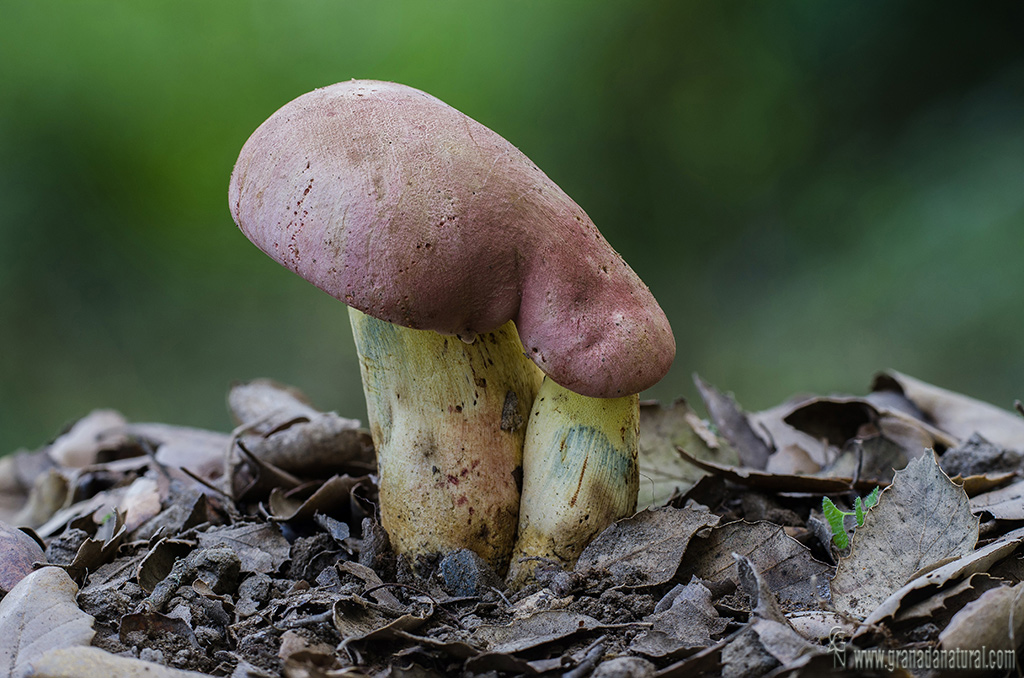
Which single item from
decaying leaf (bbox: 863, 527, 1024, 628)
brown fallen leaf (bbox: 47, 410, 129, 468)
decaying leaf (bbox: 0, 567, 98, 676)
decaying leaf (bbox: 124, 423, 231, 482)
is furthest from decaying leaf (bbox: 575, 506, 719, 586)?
brown fallen leaf (bbox: 47, 410, 129, 468)

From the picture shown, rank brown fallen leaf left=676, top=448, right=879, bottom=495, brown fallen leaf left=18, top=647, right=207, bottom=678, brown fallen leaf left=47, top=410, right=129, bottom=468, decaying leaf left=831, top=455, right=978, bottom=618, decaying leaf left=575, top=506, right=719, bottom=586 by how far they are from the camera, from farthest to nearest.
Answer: brown fallen leaf left=47, top=410, right=129, bottom=468 < brown fallen leaf left=676, top=448, right=879, bottom=495 < decaying leaf left=575, top=506, right=719, bottom=586 < decaying leaf left=831, top=455, right=978, bottom=618 < brown fallen leaf left=18, top=647, right=207, bottom=678

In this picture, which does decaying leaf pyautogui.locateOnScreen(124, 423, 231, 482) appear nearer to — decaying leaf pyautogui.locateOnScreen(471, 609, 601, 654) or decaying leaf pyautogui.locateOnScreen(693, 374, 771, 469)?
decaying leaf pyautogui.locateOnScreen(471, 609, 601, 654)

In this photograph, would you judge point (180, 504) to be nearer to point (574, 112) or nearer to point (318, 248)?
point (318, 248)

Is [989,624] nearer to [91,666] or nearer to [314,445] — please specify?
[91,666]

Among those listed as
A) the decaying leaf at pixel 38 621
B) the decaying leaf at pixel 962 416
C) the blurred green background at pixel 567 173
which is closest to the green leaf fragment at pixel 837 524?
the decaying leaf at pixel 962 416

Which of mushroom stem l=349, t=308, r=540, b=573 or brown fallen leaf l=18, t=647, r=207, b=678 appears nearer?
brown fallen leaf l=18, t=647, r=207, b=678

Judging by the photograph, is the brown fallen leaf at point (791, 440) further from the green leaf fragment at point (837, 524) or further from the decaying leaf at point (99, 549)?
the decaying leaf at point (99, 549)

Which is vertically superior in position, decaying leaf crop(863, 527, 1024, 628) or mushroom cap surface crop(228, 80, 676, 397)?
mushroom cap surface crop(228, 80, 676, 397)

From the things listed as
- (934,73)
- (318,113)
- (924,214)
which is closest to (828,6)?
(934,73)

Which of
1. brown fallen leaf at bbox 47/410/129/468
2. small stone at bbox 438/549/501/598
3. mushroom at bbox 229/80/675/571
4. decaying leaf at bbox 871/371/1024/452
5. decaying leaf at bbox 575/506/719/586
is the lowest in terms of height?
brown fallen leaf at bbox 47/410/129/468
